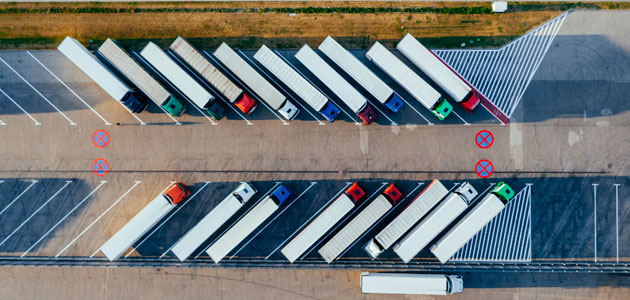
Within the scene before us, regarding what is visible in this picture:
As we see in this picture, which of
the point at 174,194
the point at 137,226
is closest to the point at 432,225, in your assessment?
the point at 174,194

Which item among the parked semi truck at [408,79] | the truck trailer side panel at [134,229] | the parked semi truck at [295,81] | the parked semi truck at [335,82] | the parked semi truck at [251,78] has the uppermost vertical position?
the parked semi truck at [408,79]

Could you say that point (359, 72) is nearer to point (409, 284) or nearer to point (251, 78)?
point (251, 78)

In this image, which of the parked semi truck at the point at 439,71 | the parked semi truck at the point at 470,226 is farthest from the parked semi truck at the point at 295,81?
the parked semi truck at the point at 470,226

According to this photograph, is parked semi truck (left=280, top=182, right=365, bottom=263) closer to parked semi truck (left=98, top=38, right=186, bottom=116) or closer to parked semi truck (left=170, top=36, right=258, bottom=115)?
parked semi truck (left=170, top=36, right=258, bottom=115)

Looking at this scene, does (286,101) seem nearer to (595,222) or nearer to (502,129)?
(502,129)

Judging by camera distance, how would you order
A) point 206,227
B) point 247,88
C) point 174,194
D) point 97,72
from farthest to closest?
point 247,88
point 174,194
point 206,227
point 97,72

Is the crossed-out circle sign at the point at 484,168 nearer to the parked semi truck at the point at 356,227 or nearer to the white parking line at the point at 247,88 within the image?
the parked semi truck at the point at 356,227

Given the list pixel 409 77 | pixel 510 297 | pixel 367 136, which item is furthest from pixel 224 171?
pixel 510 297
